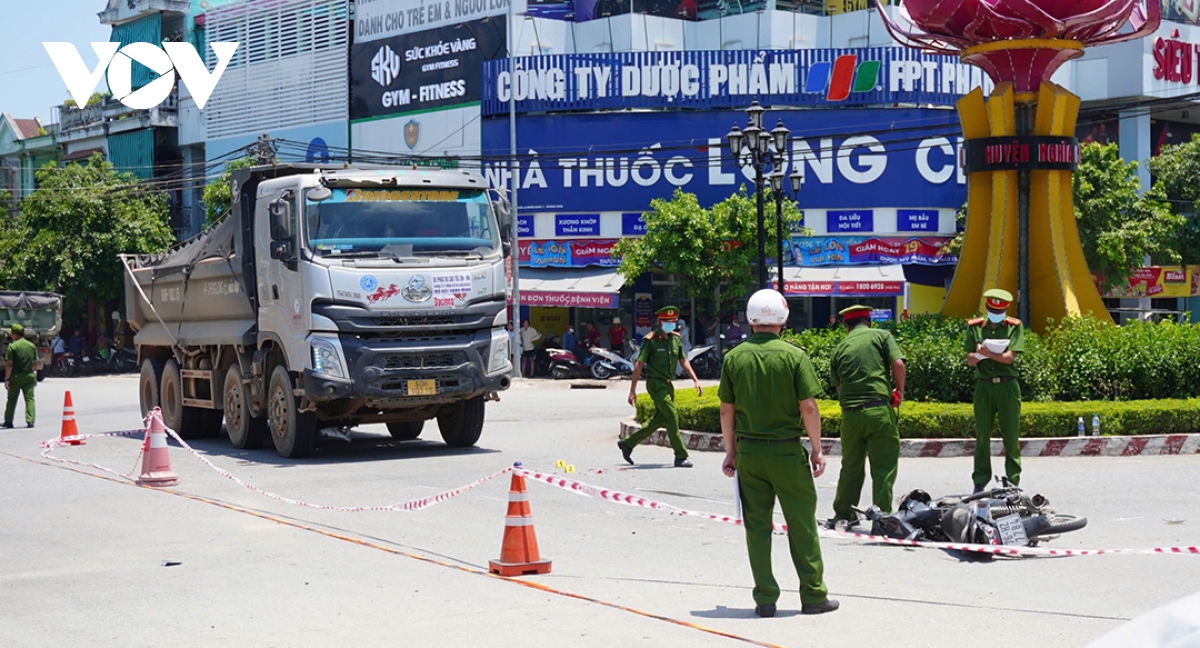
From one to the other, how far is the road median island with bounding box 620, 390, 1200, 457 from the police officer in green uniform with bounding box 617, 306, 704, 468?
7.11 feet

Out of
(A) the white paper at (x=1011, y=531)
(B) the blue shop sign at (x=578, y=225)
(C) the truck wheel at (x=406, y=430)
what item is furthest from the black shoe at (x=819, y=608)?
(B) the blue shop sign at (x=578, y=225)

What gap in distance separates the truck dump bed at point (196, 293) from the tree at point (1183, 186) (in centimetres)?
3229

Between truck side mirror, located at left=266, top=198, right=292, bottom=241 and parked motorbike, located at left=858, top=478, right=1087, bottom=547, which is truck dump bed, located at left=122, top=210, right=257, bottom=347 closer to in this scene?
truck side mirror, located at left=266, top=198, right=292, bottom=241

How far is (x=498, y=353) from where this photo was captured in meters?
16.1

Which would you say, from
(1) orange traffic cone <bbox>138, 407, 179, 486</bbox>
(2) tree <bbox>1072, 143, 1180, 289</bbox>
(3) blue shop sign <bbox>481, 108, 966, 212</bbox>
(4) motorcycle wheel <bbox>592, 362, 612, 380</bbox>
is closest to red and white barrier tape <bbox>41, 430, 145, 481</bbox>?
(1) orange traffic cone <bbox>138, 407, 179, 486</bbox>

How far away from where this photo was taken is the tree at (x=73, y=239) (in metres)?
48.2

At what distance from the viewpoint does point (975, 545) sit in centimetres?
874

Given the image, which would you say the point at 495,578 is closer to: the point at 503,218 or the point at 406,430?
the point at 503,218

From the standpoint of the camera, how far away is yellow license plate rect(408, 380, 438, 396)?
15.3 m

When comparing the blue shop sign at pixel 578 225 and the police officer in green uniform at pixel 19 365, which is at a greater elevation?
the blue shop sign at pixel 578 225

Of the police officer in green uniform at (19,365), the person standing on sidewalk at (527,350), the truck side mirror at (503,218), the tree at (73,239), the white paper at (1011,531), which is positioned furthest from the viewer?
the tree at (73,239)

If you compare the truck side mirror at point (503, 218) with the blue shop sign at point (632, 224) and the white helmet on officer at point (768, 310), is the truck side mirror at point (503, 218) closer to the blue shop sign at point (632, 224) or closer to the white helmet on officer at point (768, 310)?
the white helmet on officer at point (768, 310)

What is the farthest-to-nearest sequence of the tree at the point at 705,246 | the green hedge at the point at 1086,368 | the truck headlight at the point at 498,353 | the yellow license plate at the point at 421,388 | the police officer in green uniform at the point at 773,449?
1. the tree at the point at 705,246
2. the green hedge at the point at 1086,368
3. the truck headlight at the point at 498,353
4. the yellow license plate at the point at 421,388
5. the police officer in green uniform at the point at 773,449

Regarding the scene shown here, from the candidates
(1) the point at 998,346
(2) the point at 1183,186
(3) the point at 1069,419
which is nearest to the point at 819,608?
(1) the point at 998,346
